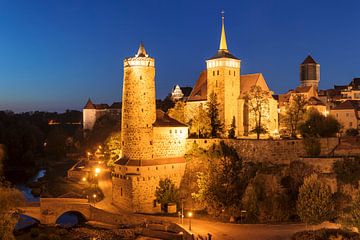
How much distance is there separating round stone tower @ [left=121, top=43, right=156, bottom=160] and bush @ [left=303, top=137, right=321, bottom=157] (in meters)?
13.9

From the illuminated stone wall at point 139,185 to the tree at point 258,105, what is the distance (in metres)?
11.1

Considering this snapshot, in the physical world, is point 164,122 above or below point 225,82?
below

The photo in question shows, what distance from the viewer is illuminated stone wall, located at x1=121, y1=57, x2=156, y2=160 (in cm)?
4028

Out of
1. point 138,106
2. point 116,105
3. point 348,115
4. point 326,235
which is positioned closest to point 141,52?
point 138,106

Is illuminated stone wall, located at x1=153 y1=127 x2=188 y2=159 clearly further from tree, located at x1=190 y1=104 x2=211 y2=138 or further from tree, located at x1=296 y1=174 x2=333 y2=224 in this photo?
tree, located at x1=296 y1=174 x2=333 y2=224

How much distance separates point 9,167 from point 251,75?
148ft

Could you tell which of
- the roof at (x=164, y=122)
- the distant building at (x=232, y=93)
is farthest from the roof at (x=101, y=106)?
the roof at (x=164, y=122)

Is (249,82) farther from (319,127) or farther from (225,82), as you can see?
(319,127)

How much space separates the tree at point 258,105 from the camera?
46.3 meters

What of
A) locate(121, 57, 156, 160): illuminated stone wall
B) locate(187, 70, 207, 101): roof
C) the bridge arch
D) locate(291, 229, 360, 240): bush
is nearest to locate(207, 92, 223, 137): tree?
locate(187, 70, 207, 101): roof

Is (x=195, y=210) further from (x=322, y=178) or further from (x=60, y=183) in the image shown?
(x=60, y=183)

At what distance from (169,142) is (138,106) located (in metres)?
4.55

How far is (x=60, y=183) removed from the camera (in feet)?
182

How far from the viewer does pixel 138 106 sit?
132ft
